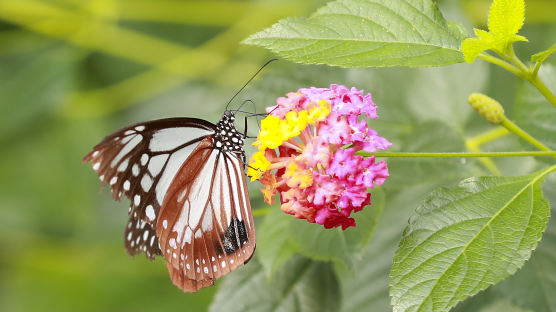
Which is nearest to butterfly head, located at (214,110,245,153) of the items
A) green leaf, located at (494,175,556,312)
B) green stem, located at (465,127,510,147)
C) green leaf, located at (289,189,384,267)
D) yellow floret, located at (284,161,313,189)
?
green leaf, located at (289,189,384,267)

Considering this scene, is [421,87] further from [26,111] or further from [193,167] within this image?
[26,111]

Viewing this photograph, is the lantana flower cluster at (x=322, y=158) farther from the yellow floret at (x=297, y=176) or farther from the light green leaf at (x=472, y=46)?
the light green leaf at (x=472, y=46)

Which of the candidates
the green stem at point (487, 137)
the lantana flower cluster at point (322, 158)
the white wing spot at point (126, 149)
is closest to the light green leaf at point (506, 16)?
the lantana flower cluster at point (322, 158)

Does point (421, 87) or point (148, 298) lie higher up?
point (421, 87)

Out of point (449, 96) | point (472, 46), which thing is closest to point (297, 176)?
point (472, 46)

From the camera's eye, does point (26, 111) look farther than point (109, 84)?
No

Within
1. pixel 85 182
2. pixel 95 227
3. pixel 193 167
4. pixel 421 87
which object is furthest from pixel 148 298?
pixel 421 87

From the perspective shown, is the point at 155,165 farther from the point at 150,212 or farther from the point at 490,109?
the point at 490,109
